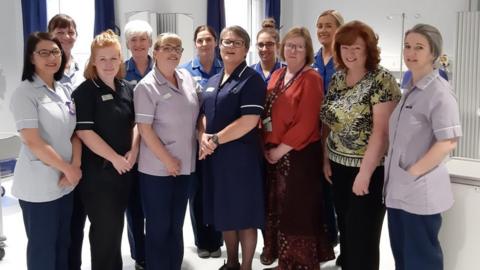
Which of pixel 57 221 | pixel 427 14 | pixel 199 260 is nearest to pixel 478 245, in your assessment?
pixel 199 260

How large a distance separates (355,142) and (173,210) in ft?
3.28

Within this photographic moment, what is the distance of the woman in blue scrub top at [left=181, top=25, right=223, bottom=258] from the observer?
3.00 metres

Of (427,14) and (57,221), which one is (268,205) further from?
(427,14)

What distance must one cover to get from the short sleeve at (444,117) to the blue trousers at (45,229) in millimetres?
1680

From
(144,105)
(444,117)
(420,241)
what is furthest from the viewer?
(144,105)

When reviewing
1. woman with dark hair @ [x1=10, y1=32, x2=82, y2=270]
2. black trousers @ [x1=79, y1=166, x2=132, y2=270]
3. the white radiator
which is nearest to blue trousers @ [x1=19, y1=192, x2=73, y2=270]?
woman with dark hair @ [x1=10, y1=32, x2=82, y2=270]

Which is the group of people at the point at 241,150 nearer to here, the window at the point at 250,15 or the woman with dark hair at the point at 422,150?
the woman with dark hair at the point at 422,150

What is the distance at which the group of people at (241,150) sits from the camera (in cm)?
199

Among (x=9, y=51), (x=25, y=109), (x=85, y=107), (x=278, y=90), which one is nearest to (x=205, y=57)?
(x=278, y=90)

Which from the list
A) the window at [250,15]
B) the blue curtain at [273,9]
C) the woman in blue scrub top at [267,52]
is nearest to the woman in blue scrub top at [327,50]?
the woman in blue scrub top at [267,52]

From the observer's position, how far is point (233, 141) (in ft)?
8.09

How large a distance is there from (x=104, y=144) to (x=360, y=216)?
4.16 feet

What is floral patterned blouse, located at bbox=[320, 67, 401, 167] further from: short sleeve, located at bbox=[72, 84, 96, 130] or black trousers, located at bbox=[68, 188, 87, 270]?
black trousers, located at bbox=[68, 188, 87, 270]

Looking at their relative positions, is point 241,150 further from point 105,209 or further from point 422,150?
point 422,150
